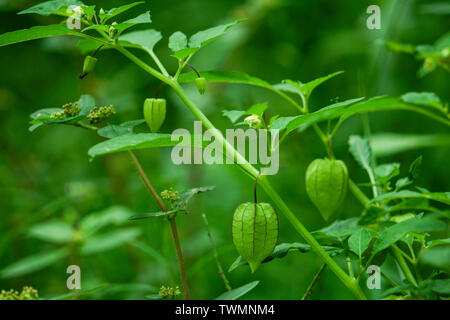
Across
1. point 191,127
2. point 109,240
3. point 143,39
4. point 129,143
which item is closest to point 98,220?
point 109,240

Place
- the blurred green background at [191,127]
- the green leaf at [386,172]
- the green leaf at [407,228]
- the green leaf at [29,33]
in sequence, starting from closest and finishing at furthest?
the green leaf at [407,228] → the green leaf at [29,33] → the green leaf at [386,172] → the blurred green background at [191,127]

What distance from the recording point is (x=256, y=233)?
19.5 inches

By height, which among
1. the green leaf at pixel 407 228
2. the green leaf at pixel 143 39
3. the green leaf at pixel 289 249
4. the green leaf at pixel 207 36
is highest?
the green leaf at pixel 143 39

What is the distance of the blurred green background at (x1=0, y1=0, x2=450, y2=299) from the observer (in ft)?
4.26

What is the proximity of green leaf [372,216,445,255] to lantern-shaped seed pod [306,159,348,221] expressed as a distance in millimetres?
114

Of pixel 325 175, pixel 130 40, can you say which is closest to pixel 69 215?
pixel 130 40

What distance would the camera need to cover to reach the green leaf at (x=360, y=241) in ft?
1.58

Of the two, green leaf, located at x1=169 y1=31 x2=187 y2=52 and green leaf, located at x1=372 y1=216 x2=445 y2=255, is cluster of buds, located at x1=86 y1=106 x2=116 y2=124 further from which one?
green leaf, located at x1=372 y1=216 x2=445 y2=255

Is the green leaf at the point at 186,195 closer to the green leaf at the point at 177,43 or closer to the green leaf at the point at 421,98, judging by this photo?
the green leaf at the point at 177,43

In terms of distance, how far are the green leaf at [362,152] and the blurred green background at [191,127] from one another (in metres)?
0.37

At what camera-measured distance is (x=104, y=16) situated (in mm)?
509

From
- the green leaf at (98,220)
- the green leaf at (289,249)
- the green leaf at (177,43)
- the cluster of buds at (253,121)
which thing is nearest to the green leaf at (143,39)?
the green leaf at (177,43)
